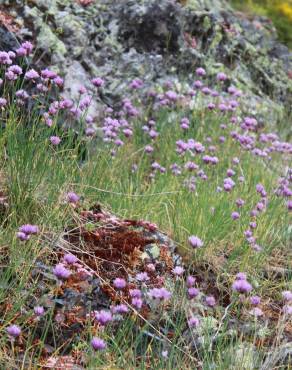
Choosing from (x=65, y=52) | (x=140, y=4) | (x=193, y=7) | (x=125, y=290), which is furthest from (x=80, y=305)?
(x=193, y=7)

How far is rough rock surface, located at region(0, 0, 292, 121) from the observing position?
5.35 metres

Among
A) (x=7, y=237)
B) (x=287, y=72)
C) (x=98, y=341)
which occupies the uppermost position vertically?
(x=98, y=341)

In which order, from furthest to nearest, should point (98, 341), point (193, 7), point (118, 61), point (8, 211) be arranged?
point (193, 7) → point (118, 61) → point (8, 211) → point (98, 341)

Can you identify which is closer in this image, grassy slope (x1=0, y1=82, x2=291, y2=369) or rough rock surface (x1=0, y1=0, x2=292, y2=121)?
grassy slope (x1=0, y1=82, x2=291, y2=369)

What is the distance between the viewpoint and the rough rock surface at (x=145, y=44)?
17.6 feet

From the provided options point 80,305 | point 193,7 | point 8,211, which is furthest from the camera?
point 193,7

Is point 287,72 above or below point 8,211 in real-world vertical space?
below

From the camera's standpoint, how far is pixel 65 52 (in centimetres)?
539

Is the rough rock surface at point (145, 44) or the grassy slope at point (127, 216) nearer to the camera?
the grassy slope at point (127, 216)

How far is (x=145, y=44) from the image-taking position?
659 centimetres

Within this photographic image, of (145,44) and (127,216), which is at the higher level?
(145,44)

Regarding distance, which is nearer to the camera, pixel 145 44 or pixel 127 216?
pixel 127 216

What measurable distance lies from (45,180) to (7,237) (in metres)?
0.51

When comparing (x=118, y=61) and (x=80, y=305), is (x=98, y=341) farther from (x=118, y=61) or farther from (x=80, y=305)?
(x=118, y=61)
